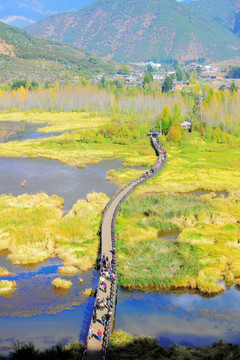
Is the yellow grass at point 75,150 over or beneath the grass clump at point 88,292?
over

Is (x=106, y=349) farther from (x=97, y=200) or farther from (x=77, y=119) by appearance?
(x=77, y=119)

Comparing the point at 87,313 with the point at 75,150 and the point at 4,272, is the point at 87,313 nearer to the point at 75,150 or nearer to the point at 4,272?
the point at 4,272

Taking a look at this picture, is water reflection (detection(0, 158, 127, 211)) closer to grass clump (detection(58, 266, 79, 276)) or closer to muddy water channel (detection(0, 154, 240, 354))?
grass clump (detection(58, 266, 79, 276))

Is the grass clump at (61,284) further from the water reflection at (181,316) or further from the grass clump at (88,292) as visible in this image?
the water reflection at (181,316)

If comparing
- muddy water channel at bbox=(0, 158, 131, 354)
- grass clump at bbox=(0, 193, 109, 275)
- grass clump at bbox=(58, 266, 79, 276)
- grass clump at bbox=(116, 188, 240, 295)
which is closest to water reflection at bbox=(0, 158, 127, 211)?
grass clump at bbox=(0, 193, 109, 275)

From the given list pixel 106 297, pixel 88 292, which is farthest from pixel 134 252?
pixel 106 297

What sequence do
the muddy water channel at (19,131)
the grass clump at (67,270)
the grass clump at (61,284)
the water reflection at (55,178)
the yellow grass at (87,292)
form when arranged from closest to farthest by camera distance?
the yellow grass at (87,292), the grass clump at (61,284), the grass clump at (67,270), the water reflection at (55,178), the muddy water channel at (19,131)

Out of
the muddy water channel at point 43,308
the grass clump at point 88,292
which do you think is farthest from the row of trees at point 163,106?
the grass clump at point 88,292
